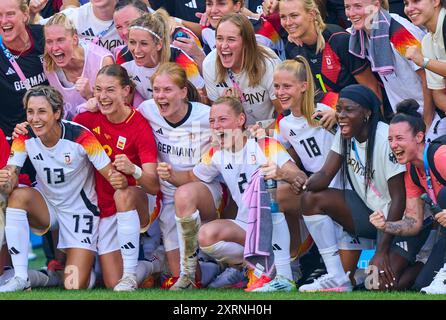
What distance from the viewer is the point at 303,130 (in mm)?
9219

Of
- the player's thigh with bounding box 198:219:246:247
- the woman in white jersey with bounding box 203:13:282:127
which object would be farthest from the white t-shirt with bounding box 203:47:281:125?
Answer: the player's thigh with bounding box 198:219:246:247

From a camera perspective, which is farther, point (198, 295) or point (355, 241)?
point (355, 241)

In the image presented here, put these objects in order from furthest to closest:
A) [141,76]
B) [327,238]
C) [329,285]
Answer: [141,76]
[327,238]
[329,285]

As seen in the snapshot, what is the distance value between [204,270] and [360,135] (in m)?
1.71

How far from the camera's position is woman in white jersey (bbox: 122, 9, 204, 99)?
967 cm

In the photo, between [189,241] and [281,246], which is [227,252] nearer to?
[189,241]

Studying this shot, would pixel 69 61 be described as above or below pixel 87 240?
above

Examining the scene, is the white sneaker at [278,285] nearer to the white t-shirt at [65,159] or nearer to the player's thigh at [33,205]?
the white t-shirt at [65,159]

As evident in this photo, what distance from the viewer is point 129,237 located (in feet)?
30.4

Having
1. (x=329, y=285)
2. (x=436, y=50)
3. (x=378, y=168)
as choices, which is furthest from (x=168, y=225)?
(x=436, y=50)

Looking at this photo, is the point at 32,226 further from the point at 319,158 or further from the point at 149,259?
the point at 319,158

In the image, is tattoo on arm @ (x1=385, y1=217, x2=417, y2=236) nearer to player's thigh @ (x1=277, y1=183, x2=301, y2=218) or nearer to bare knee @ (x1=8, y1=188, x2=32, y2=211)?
player's thigh @ (x1=277, y1=183, x2=301, y2=218)

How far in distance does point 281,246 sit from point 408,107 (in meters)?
1.40

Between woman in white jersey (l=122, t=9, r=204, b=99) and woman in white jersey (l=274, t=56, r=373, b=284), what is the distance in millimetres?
967
